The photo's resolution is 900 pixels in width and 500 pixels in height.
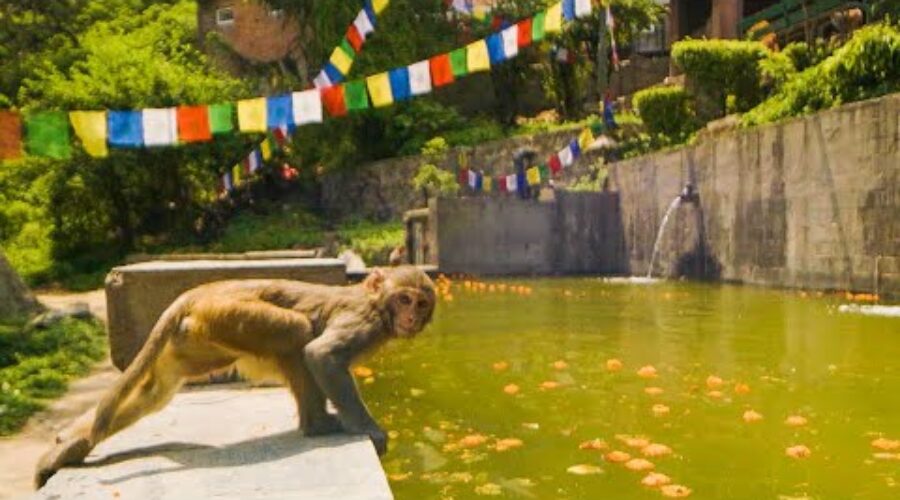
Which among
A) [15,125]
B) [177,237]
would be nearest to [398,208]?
[177,237]

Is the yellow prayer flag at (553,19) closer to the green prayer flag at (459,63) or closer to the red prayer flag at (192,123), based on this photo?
the green prayer flag at (459,63)

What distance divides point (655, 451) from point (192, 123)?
32.4 ft

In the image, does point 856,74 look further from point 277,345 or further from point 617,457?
point 277,345

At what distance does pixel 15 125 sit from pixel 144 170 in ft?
49.3

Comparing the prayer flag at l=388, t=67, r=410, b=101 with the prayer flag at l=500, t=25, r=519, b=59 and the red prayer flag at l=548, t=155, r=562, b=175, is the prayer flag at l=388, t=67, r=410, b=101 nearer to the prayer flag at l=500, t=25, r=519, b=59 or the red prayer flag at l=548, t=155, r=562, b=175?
the prayer flag at l=500, t=25, r=519, b=59

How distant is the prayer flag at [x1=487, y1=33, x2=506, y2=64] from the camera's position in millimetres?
14683

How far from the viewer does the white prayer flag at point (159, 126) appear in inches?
495

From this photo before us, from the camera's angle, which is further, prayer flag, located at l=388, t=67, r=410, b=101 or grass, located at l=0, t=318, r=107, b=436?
prayer flag, located at l=388, t=67, r=410, b=101

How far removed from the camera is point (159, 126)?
12742 millimetres

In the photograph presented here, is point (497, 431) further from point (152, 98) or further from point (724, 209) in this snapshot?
point (152, 98)

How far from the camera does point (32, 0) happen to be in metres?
33.5

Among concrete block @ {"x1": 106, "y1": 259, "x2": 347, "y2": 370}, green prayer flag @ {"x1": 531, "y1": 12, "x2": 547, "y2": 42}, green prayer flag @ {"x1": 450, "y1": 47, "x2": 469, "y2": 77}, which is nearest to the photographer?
concrete block @ {"x1": 106, "y1": 259, "x2": 347, "y2": 370}

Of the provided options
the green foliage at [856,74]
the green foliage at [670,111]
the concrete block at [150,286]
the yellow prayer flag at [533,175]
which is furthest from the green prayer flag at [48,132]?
the green foliage at [670,111]

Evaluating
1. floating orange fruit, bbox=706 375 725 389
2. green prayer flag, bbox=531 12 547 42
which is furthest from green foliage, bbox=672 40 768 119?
floating orange fruit, bbox=706 375 725 389
